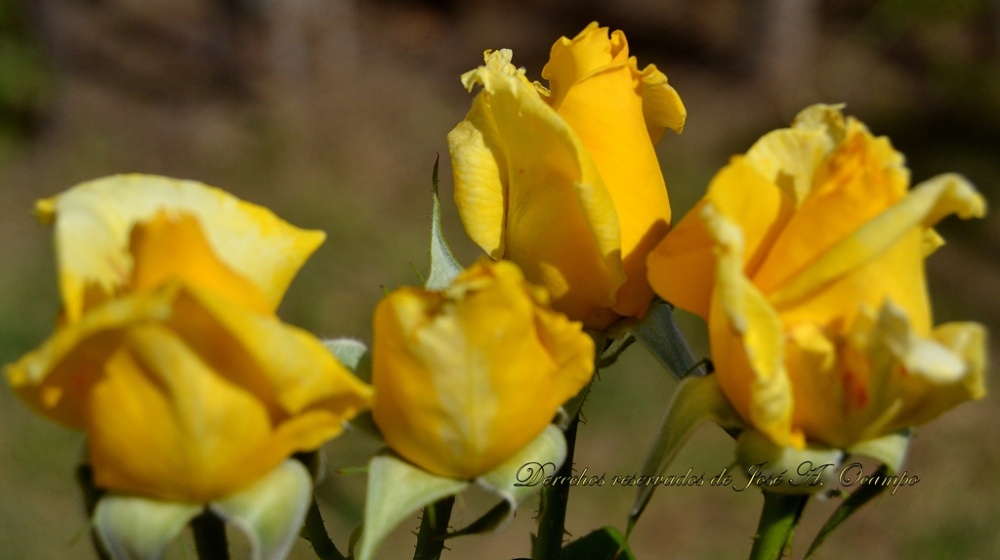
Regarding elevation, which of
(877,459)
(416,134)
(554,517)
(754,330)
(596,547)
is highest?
(754,330)

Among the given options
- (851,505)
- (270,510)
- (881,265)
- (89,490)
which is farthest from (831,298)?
(89,490)

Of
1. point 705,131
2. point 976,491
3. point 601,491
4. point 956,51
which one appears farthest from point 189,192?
point 956,51

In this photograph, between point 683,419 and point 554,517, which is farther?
point 554,517

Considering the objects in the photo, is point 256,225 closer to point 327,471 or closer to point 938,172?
point 327,471

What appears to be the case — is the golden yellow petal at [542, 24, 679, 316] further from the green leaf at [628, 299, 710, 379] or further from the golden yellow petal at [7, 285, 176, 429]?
the golden yellow petal at [7, 285, 176, 429]

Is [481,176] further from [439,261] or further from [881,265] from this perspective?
[881,265]

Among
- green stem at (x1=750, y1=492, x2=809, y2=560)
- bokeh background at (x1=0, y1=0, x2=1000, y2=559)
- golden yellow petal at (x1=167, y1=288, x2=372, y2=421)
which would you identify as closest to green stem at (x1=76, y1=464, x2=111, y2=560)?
golden yellow petal at (x1=167, y1=288, x2=372, y2=421)
